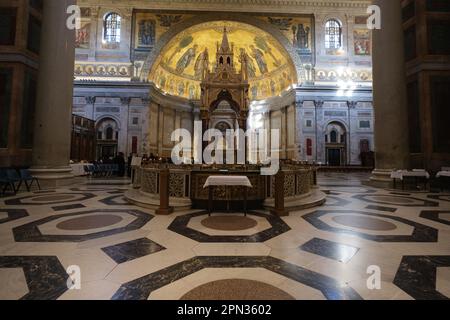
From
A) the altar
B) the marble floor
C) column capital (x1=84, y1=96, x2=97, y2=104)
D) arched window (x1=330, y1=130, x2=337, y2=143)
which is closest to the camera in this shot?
the marble floor

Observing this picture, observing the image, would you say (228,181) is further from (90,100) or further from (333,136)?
(90,100)

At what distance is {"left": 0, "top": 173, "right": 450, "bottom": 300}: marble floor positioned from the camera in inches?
68.8

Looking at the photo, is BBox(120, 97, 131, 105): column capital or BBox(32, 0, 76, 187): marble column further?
BBox(120, 97, 131, 105): column capital

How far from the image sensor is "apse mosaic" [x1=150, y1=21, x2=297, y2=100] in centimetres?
1956

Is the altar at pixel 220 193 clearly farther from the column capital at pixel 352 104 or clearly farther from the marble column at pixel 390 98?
the column capital at pixel 352 104

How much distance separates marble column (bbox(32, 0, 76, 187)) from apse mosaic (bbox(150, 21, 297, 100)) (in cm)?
1159

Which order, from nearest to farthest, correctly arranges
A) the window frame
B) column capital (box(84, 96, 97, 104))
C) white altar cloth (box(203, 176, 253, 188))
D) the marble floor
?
the marble floor < white altar cloth (box(203, 176, 253, 188)) < column capital (box(84, 96, 97, 104)) < the window frame

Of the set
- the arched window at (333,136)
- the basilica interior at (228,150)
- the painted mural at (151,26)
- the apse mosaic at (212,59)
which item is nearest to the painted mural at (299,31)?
the basilica interior at (228,150)

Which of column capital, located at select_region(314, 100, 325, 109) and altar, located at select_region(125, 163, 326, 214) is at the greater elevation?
column capital, located at select_region(314, 100, 325, 109)

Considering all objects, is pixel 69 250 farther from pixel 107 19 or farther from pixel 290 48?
pixel 107 19

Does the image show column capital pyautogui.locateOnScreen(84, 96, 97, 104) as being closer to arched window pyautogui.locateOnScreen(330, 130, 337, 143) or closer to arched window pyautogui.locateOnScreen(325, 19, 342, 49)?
arched window pyautogui.locateOnScreen(325, 19, 342, 49)

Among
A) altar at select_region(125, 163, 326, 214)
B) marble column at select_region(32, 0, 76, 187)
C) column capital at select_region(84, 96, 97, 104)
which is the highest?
column capital at select_region(84, 96, 97, 104)

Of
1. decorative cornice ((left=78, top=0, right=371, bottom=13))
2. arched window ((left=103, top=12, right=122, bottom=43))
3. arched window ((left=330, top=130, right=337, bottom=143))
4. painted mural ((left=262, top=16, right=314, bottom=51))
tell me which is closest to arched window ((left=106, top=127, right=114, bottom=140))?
arched window ((left=103, top=12, right=122, bottom=43))
